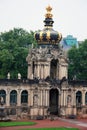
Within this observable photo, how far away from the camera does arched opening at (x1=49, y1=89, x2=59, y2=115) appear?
5722 cm

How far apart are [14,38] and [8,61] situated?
7.36 meters

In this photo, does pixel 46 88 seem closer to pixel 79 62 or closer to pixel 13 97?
pixel 13 97

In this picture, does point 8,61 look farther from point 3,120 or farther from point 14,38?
point 3,120

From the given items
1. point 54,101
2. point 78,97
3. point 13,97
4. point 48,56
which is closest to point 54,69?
point 48,56

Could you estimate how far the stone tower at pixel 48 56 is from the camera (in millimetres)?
56000

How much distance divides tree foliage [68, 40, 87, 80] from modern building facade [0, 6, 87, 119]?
12196mm

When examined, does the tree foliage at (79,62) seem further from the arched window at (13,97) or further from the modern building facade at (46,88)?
the arched window at (13,97)

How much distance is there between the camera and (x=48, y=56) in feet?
183

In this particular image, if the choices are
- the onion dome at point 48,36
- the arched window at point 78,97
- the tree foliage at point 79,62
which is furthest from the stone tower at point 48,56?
the tree foliage at point 79,62

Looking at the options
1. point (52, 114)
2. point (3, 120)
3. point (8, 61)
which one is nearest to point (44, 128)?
point (3, 120)

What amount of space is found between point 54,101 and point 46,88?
3.52 meters

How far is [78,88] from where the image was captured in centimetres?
5828

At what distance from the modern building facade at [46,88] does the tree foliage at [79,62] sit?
12196mm

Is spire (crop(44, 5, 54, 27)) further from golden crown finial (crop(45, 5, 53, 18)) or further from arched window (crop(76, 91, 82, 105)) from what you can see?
arched window (crop(76, 91, 82, 105))
